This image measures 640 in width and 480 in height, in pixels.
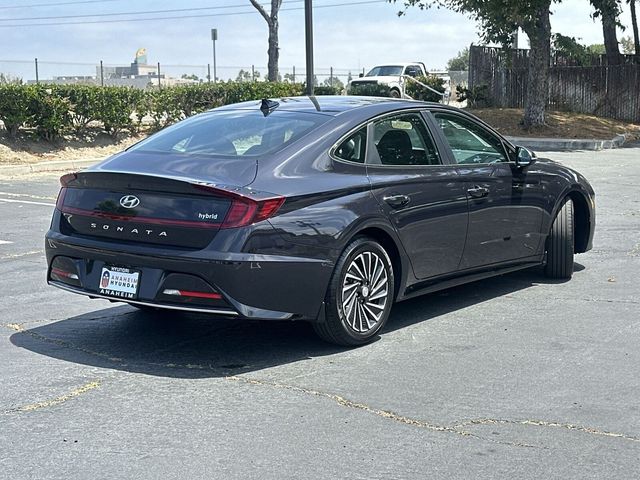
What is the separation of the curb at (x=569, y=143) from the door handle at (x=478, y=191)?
706 inches

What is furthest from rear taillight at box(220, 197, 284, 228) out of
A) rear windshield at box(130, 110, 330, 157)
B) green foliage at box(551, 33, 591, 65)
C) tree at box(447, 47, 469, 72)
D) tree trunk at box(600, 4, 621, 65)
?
tree at box(447, 47, 469, 72)

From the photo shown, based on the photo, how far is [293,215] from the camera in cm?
581

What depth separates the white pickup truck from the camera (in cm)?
3553

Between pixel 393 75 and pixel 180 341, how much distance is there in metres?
32.4

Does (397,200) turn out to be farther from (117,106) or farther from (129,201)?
(117,106)

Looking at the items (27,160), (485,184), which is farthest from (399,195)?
(27,160)

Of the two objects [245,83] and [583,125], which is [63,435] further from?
[583,125]

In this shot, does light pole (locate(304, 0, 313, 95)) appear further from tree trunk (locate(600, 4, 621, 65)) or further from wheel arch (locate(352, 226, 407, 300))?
wheel arch (locate(352, 226, 407, 300))

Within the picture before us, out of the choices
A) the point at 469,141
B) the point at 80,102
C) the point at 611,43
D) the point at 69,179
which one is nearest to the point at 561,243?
the point at 469,141

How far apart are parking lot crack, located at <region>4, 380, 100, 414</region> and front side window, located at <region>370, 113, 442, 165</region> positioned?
2397 millimetres

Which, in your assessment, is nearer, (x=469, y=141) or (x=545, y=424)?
(x=545, y=424)

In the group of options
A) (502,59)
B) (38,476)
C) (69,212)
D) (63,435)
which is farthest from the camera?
(502,59)

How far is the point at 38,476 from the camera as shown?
4152 millimetres

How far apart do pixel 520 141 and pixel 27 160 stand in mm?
12860
